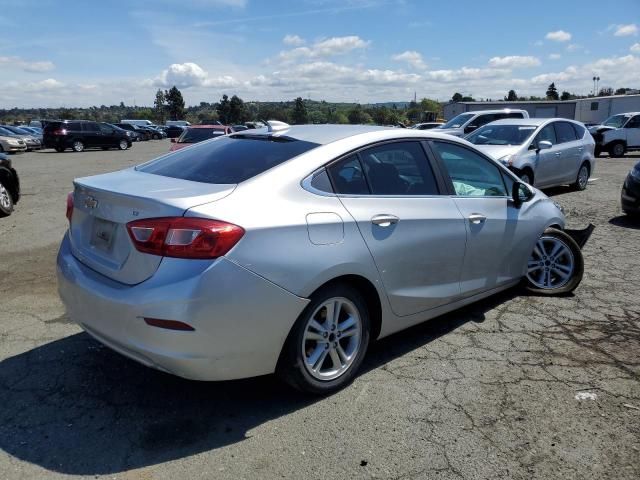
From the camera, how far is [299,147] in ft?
11.5

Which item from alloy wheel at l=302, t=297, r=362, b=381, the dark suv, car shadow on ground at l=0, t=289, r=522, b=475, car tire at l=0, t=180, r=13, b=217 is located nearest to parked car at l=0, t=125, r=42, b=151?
the dark suv

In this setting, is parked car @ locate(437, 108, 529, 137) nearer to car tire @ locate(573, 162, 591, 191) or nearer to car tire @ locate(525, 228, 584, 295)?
car tire @ locate(573, 162, 591, 191)

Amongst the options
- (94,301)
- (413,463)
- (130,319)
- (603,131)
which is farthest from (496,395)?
(603,131)

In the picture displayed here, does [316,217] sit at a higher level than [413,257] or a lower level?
higher

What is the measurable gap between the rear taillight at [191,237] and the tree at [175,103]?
88450 millimetres

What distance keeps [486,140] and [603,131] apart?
14.5 meters

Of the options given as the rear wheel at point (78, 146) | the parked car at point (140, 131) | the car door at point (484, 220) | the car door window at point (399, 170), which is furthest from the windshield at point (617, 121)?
the parked car at point (140, 131)

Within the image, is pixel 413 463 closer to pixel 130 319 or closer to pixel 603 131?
pixel 130 319

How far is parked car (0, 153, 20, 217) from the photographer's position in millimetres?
9102

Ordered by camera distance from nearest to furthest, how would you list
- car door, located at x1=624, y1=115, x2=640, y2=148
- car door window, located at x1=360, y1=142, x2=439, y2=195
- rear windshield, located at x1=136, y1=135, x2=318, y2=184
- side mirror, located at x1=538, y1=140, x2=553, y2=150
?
1. rear windshield, located at x1=136, y1=135, x2=318, y2=184
2. car door window, located at x1=360, y1=142, x2=439, y2=195
3. side mirror, located at x1=538, y1=140, x2=553, y2=150
4. car door, located at x1=624, y1=115, x2=640, y2=148

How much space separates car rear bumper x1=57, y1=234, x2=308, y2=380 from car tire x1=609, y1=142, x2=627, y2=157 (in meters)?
23.5

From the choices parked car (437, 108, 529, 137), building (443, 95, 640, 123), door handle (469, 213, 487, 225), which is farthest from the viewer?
building (443, 95, 640, 123)

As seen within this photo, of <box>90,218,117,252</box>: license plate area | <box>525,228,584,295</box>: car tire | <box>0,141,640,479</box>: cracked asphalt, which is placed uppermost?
<box>90,218,117,252</box>: license plate area

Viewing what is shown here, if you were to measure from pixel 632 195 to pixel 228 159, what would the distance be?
293 inches
